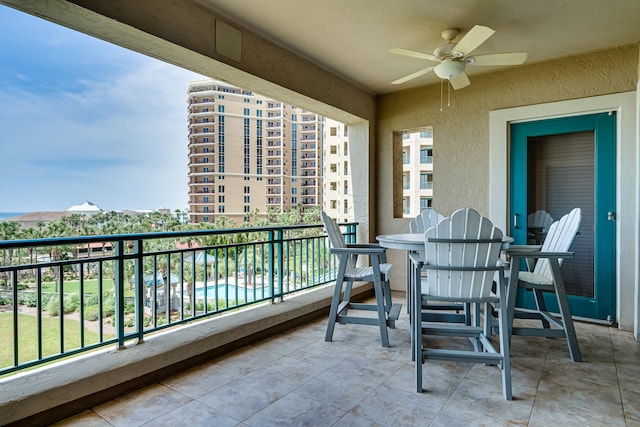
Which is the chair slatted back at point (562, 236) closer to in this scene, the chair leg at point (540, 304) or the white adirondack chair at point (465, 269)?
the chair leg at point (540, 304)

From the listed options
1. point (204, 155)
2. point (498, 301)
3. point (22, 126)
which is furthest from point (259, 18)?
point (22, 126)

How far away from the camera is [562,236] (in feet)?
8.73

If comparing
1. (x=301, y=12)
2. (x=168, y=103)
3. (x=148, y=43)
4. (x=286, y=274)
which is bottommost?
(x=286, y=274)

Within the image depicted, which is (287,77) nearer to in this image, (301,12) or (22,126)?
(301,12)

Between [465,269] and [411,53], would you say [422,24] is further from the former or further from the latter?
[465,269]

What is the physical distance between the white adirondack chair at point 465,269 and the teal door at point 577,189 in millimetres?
1961

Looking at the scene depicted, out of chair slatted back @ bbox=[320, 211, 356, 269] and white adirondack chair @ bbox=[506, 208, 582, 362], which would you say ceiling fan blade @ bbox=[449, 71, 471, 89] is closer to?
white adirondack chair @ bbox=[506, 208, 582, 362]

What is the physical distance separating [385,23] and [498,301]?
2.23 m

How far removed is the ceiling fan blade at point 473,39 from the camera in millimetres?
2205

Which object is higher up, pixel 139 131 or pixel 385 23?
pixel 139 131

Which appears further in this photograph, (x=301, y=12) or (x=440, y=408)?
(x=301, y=12)

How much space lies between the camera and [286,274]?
3635 mm

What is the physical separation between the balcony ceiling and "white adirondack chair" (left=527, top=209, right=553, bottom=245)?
156cm

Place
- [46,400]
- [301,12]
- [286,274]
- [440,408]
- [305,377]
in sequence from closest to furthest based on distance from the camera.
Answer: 1. [46,400]
2. [440,408]
3. [305,377]
4. [301,12]
5. [286,274]
